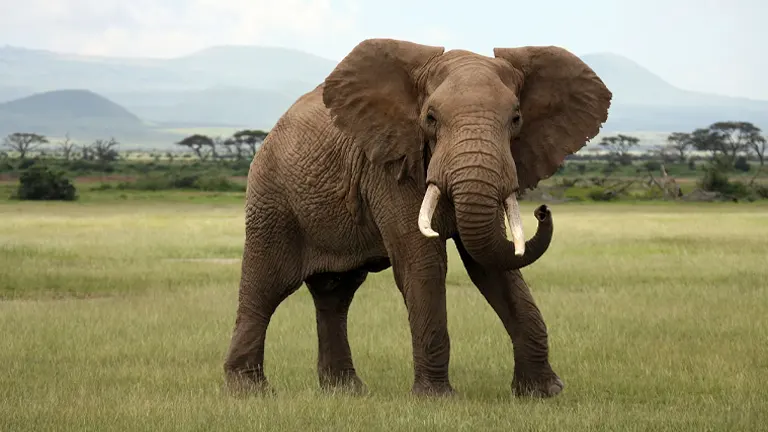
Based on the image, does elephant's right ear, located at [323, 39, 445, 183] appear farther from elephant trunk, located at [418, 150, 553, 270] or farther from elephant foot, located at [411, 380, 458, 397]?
elephant foot, located at [411, 380, 458, 397]

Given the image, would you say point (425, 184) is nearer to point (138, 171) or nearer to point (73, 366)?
point (73, 366)

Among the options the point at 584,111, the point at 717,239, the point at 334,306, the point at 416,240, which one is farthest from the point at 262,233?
the point at 717,239

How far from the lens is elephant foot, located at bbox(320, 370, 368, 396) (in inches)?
372

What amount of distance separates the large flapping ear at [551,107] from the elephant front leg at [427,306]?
0.73 m

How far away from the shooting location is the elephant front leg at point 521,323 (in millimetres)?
8398

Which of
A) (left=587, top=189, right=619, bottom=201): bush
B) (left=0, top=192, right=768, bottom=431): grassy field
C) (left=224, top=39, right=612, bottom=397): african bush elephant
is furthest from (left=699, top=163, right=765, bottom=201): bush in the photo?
(left=224, top=39, right=612, bottom=397): african bush elephant

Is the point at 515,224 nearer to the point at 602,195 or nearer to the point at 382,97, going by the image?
the point at 382,97

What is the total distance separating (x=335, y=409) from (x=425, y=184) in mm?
1452

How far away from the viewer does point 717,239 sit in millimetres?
26391

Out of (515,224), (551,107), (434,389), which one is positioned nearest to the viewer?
(515,224)

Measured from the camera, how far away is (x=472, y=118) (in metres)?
7.27

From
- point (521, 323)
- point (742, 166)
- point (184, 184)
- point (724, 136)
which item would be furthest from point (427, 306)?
point (724, 136)

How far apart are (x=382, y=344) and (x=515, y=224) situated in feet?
16.7

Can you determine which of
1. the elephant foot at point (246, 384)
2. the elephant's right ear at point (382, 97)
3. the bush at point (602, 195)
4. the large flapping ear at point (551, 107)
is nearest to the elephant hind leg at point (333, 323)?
the elephant foot at point (246, 384)
